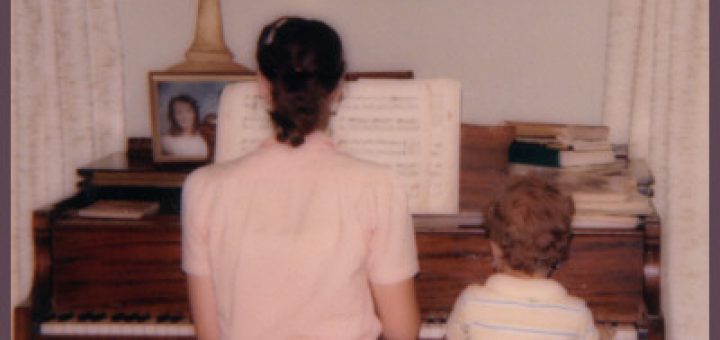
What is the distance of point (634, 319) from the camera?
7.55 ft

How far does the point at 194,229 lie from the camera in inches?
67.1

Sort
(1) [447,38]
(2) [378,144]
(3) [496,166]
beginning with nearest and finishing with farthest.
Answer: (2) [378,144] → (3) [496,166] → (1) [447,38]

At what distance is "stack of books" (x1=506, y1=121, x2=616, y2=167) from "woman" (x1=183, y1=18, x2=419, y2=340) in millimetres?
957

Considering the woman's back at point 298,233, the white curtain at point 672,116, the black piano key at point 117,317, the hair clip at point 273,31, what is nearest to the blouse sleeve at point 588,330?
the woman's back at point 298,233

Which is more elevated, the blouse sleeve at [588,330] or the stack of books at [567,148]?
the stack of books at [567,148]

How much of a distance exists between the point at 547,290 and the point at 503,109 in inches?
53.6

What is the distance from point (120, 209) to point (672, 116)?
1.75 m

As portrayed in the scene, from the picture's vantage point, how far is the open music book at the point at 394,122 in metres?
2.26

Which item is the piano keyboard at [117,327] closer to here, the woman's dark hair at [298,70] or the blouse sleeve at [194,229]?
the blouse sleeve at [194,229]

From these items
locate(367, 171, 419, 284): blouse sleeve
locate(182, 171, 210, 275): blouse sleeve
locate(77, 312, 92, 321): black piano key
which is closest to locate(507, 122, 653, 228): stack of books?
locate(367, 171, 419, 284): blouse sleeve

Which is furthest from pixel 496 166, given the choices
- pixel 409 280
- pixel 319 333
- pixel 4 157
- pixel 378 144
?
pixel 4 157

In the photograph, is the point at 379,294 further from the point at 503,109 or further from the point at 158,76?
the point at 503,109

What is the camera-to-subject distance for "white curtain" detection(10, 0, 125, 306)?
10.5ft

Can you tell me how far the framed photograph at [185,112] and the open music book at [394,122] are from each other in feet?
1.15
